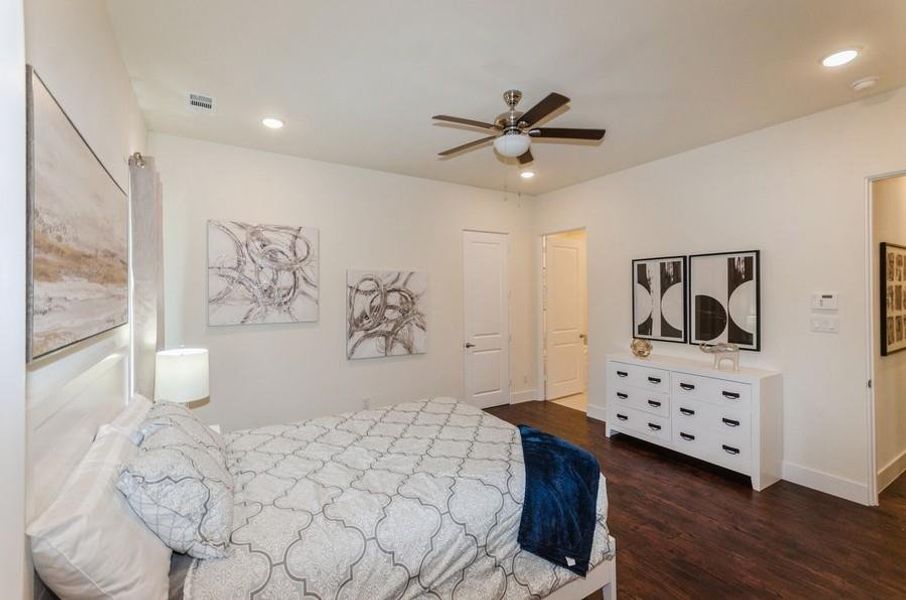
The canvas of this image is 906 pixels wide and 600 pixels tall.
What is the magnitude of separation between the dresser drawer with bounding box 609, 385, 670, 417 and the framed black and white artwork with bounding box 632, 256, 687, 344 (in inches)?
22.7

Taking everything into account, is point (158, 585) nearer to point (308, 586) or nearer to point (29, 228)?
point (308, 586)

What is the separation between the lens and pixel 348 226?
4.21 metres

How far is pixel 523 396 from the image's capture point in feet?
18.0

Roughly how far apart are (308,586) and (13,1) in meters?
1.70

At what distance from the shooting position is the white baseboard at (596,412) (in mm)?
4691

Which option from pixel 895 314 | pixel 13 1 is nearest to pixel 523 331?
pixel 895 314

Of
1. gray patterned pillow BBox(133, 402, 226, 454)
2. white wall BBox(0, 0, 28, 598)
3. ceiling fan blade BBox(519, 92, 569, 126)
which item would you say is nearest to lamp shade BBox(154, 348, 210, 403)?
gray patterned pillow BBox(133, 402, 226, 454)

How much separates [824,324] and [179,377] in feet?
14.5

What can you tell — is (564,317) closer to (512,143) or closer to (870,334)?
(870,334)

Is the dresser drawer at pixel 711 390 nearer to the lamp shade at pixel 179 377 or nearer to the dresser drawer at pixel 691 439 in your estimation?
the dresser drawer at pixel 691 439

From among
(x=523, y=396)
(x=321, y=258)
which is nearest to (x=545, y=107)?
(x=321, y=258)

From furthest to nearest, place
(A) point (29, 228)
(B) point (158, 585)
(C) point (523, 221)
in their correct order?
(C) point (523, 221) → (B) point (158, 585) → (A) point (29, 228)

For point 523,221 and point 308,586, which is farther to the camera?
point 523,221

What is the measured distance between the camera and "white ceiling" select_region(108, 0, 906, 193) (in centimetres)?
196
